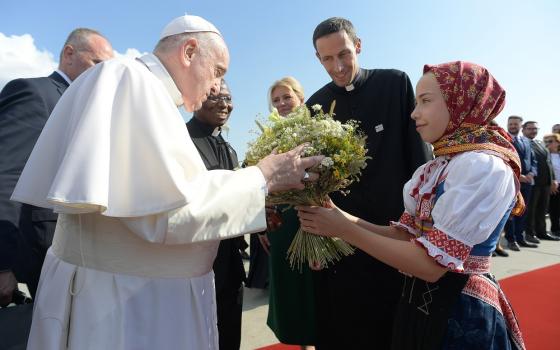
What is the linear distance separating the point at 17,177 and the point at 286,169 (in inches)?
73.4

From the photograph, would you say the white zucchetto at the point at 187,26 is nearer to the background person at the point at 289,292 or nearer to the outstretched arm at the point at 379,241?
the outstretched arm at the point at 379,241

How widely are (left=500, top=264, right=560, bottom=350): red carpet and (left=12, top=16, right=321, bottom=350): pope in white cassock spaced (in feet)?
11.9

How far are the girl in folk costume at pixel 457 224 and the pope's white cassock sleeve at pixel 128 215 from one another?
→ 0.77 metres

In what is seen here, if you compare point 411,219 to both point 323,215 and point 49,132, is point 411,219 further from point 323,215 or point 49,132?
point 49,132

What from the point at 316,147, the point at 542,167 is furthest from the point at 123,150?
the point at 542,167

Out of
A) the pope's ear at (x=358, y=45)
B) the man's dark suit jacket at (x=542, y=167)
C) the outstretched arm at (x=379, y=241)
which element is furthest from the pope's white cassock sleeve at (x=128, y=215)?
the man's dark suit jacket at (x=542, y=167)

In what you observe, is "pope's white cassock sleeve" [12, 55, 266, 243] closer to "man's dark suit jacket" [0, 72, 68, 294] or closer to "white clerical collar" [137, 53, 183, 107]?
"white clerical collar" [137, 53, 183, 107]

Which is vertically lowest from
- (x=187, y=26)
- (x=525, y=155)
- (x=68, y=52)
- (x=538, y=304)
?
(x=538, y=304)

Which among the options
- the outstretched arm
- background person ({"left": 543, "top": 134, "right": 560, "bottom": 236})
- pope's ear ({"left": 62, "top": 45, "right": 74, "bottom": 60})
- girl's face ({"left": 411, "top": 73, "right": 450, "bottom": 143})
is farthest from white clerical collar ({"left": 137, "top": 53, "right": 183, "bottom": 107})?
background person ({"left": 543, "top": 134, "right": 560, "bottom": 236})

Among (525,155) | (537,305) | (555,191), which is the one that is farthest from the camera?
(555,191)

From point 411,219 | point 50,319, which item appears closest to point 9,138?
point 50,319

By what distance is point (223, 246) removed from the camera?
2.89 m

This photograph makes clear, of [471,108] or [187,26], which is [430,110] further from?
[187,26]

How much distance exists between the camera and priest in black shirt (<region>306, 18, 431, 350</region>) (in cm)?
287
